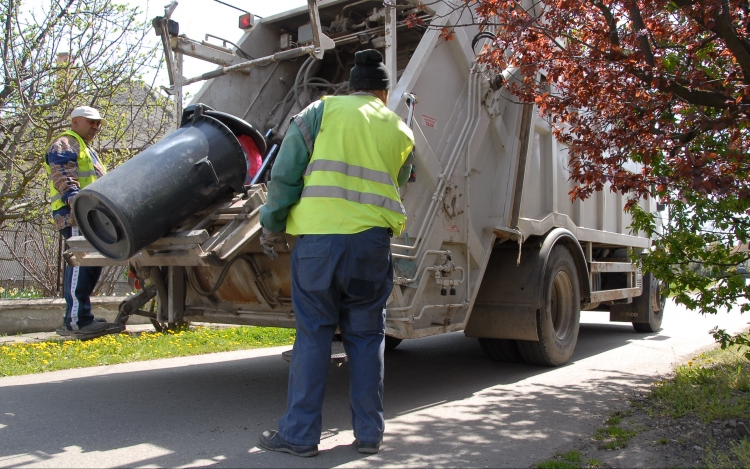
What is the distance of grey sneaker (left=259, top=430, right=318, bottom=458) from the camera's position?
9.73 ft

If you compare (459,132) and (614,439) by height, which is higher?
(459,132)

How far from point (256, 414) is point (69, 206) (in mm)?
1896

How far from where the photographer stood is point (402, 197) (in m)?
4.14

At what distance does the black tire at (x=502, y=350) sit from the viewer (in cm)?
573

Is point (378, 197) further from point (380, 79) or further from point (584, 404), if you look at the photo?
point (584, 404)

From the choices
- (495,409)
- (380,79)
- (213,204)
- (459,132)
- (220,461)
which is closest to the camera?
(220,461)

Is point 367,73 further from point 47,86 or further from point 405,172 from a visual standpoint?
point 47,86

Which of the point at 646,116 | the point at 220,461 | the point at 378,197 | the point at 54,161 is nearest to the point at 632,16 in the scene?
the point at 646,116

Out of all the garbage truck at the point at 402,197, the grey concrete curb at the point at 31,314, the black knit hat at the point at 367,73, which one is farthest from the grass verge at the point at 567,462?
the grey concrete curb at the point at 31,314

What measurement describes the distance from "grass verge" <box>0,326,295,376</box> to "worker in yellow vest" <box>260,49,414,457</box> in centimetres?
303

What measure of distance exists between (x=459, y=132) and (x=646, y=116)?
1.29 metres

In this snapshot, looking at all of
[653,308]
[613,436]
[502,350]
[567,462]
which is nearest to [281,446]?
[567,462]

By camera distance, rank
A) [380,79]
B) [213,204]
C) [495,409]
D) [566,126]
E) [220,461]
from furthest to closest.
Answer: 1. [566,126]
2. [495,409]
3. [213,204]
4. [380,79]
5. [220,461]

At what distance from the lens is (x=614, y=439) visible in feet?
11.2
